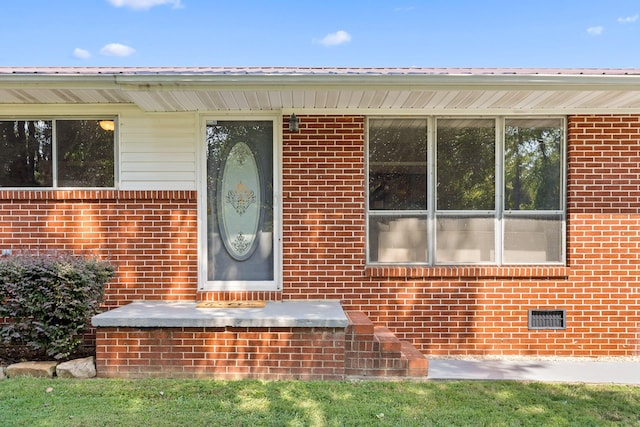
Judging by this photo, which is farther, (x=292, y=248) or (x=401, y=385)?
(x=292, y=248)

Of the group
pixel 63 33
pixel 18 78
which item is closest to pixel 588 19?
pixel 18 78

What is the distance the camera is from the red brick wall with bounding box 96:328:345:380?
3.92m

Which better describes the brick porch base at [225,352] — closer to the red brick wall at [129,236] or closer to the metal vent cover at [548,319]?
the red brick wall at [129,236]

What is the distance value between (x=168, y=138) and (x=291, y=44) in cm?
1457

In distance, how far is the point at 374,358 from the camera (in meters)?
3.97

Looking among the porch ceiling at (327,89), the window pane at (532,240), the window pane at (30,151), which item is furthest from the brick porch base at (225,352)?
the porch ceiling at (327,89)

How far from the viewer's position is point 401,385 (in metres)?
3.79

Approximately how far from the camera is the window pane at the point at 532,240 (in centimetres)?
481

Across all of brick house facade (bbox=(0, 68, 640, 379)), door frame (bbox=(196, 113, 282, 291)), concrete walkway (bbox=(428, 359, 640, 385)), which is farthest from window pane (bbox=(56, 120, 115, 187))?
concrete walkway (bbox=(428, 359, 640, 385))

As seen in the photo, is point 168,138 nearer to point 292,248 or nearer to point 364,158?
point 292,248

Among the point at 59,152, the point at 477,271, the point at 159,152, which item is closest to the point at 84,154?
the point at 59,152

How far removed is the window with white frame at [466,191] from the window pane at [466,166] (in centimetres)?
1

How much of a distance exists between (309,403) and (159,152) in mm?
3071

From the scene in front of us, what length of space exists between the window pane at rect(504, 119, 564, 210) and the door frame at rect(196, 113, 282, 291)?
2585mm
